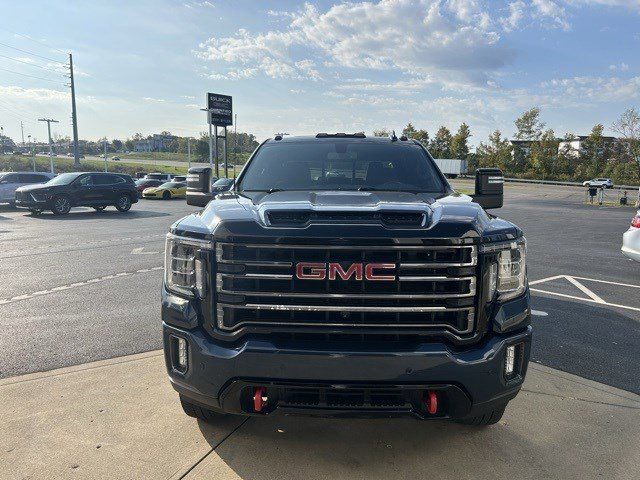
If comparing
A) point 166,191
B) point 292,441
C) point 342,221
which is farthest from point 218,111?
point 342,221

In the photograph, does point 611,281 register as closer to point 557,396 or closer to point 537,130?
point 557,396

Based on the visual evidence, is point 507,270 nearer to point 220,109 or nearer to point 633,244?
point 633,244

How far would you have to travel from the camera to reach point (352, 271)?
2.37 metres

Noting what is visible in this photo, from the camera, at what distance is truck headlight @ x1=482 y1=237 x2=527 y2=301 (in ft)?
8.19

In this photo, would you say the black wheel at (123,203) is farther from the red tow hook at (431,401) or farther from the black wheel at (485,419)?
the red tow hook at (431,401)

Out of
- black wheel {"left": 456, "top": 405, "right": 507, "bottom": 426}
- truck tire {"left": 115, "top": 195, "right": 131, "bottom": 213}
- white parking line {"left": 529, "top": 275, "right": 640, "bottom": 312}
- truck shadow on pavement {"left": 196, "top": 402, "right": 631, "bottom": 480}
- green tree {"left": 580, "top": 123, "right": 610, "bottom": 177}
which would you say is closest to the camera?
truck shadow on pavement {"left": 196, "top": 402, "right": 631, "bottom": 480}

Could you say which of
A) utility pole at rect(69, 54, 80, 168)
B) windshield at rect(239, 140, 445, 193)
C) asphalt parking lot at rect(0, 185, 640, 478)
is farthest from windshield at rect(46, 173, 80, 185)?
utility pole at rect(69, 54, 80, 168)

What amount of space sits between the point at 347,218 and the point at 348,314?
1.63 ft

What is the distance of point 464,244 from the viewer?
94.7 inches

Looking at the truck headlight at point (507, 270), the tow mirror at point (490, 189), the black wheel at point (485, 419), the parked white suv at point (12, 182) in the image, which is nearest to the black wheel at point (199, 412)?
the black wheel at point (485, 419)

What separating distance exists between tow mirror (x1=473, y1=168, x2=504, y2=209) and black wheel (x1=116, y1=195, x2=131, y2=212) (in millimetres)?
18655

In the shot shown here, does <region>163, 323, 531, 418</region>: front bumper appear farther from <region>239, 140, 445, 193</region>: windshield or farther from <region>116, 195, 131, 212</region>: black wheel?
<region>116, 195, 131, 212</region>: black wheel

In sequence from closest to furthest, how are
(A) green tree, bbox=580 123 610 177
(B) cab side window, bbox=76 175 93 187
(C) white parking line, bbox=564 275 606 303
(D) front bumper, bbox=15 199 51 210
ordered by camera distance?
(C) white parking line, bbox=564 275 606 303, (D) front bumper, bbox=15 199 51 210, (B) cab side window, bbox=76 175 93 187, (A) green tree, bbox=580 123 610 177

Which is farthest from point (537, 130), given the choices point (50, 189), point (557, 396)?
point (557, 396)
